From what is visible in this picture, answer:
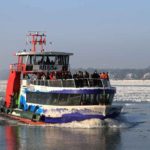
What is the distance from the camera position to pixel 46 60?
38.5m

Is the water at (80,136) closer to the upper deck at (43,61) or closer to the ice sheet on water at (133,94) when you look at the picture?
the upper deck at (43,61)

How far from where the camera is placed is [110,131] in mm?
32469

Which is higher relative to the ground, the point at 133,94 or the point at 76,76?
the point at 76,76

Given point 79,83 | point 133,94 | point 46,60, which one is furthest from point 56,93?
point 133,94

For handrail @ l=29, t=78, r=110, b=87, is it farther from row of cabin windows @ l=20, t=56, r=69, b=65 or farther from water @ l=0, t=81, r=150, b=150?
row of cabin windows @ l=20, t=56, r=69, b=65

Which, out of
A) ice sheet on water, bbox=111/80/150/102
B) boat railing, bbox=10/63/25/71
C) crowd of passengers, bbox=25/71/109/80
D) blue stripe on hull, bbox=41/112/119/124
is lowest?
blue stripe on hull, bbox=41/112/119/124

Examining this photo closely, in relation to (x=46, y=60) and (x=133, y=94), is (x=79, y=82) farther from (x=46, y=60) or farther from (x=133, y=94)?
(x=133, y=94)

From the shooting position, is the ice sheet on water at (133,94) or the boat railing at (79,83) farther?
the ice sheet on water at (133,94)

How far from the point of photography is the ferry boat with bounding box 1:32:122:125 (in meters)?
34.1

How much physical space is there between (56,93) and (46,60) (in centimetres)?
436

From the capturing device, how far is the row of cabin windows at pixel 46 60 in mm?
38562

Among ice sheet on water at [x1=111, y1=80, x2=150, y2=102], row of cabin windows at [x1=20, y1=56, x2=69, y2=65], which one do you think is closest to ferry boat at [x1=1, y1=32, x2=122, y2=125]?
row of cabin windows at [x1=20, y1=56, x2=69, y2=65]

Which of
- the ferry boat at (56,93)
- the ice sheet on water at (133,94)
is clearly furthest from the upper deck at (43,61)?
the ice sheet on water at (133,94)

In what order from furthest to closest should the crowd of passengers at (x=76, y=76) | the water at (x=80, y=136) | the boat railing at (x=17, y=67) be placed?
the boat railing at (x=17, y=67), the crowd of passengers at (x=76, y=76), the water at (x=80, y=136)
